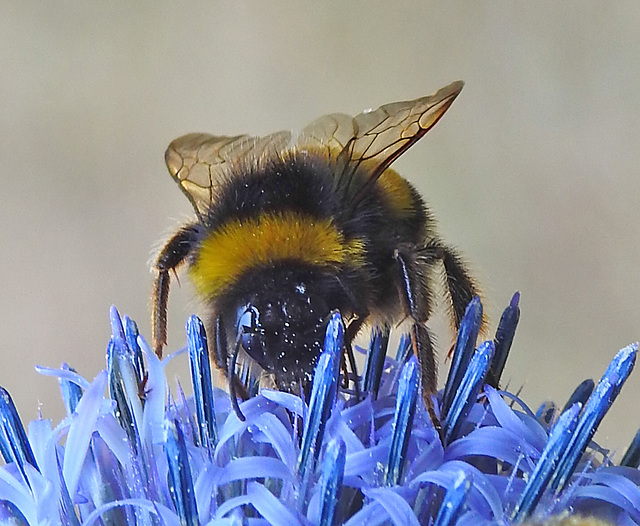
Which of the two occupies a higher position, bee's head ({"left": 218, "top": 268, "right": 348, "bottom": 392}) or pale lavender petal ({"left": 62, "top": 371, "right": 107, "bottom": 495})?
bee's head ({"left": 218, "top": 268, "right": 348, "bottom": 392})

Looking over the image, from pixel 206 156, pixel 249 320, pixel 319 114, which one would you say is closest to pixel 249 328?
pixel 249 320

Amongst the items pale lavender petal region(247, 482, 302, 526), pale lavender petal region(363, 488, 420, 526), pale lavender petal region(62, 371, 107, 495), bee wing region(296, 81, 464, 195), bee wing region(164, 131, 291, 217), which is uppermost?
bee wing region(296, 81, 464, 195)

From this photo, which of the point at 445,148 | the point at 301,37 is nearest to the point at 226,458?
the point at 445,148

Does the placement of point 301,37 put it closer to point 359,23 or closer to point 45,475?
point 359,23

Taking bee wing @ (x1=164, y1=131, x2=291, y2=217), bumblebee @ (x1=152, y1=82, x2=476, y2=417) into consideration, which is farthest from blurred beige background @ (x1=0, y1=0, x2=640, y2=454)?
bumblebee @ (x1=152, y1=82, x2=476, y2=417)

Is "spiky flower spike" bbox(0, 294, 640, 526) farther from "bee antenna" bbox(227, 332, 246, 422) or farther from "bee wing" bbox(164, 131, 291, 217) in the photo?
"bee wing" bbox(164, 131, 291, 217)

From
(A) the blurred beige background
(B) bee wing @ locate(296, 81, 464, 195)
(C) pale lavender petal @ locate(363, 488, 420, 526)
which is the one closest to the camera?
(C) pale lavender petal @ locate(363, 488, 420, 526)

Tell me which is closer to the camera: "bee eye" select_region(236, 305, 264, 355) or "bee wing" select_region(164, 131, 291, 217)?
"bee eye" select_region(236, 305, 264, 355)
